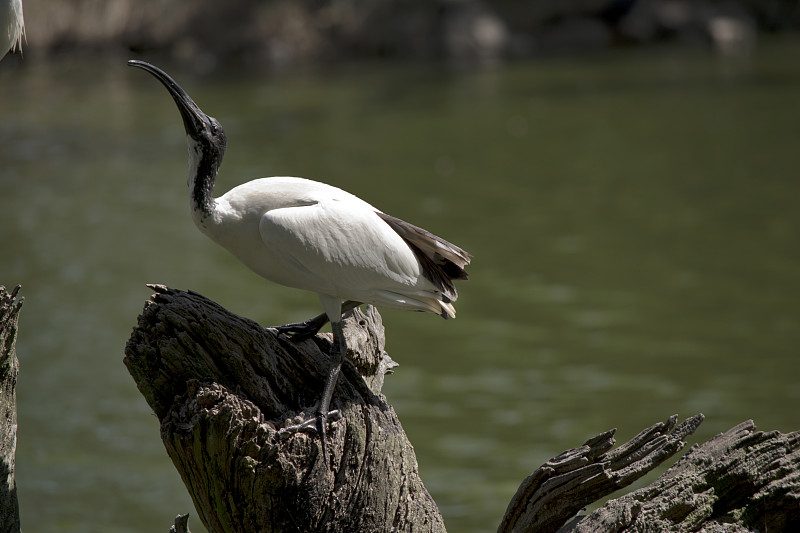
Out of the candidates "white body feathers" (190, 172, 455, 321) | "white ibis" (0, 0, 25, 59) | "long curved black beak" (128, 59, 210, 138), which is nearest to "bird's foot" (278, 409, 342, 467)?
"white body feathers" (190, 172, 455, 321)

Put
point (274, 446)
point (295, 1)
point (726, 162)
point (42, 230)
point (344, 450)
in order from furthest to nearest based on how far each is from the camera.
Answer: point (295, 1), point (726, 162), point (42, 230), point (344, 450), point (274, 446)

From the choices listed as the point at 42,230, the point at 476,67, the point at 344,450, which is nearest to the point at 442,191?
the point at 42,230

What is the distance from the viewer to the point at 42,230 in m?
16.0

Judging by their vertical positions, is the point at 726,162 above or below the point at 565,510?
above

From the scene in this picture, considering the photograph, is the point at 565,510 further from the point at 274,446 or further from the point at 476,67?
the point at 476,67

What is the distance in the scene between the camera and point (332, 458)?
4.18 metres

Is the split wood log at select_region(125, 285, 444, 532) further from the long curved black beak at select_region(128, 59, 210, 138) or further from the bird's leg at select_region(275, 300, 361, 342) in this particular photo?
the long curved black beak at select_region(128, 59, 210, 138)

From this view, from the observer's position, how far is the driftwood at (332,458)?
13.1 ft

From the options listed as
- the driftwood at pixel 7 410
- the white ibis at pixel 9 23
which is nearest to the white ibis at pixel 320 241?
the driftwood at pixel 7 410

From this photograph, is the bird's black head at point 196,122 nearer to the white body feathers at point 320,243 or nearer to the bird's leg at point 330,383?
the white body feathers at point 320,243

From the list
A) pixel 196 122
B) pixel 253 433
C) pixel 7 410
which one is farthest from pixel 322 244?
pixel 7 410

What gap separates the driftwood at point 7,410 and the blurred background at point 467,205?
449cm

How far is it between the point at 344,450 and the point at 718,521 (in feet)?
5.43

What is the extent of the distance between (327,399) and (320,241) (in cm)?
73
